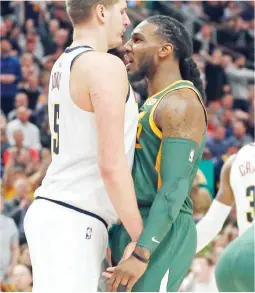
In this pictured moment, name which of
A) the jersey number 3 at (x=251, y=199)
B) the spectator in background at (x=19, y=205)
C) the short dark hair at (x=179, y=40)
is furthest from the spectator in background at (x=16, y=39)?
the short dark hair at (x=179, y=40)

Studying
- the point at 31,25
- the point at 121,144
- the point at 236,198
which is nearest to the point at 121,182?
the point at 121,144

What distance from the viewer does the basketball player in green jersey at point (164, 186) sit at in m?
2.85

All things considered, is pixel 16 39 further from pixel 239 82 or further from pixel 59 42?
pixel 239 82

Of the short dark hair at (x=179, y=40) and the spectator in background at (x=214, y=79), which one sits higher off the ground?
the short dark hair at (x=179, y=40)

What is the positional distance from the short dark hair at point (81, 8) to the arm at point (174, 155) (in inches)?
19.5

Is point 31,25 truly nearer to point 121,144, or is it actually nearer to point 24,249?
point 24,249

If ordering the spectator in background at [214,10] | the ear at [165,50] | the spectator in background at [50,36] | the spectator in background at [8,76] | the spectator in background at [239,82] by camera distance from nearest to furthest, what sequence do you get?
the ear at [165,50] < the spectator in background at [8,76] < the spectator in background at [50,36] < the spectator in background at [239,82] < the spectator in background at [214,10]

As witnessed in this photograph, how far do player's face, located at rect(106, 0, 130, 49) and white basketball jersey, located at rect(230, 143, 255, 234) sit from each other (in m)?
1.76

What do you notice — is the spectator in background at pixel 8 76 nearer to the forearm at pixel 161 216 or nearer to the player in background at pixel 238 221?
the player in background at pixel 238 221

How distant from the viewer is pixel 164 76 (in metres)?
3.33

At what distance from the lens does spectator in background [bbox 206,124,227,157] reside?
10.7 metres

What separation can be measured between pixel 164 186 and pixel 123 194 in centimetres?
21

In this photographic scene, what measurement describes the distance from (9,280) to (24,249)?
1.60 ft

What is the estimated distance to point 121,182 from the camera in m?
2.80
